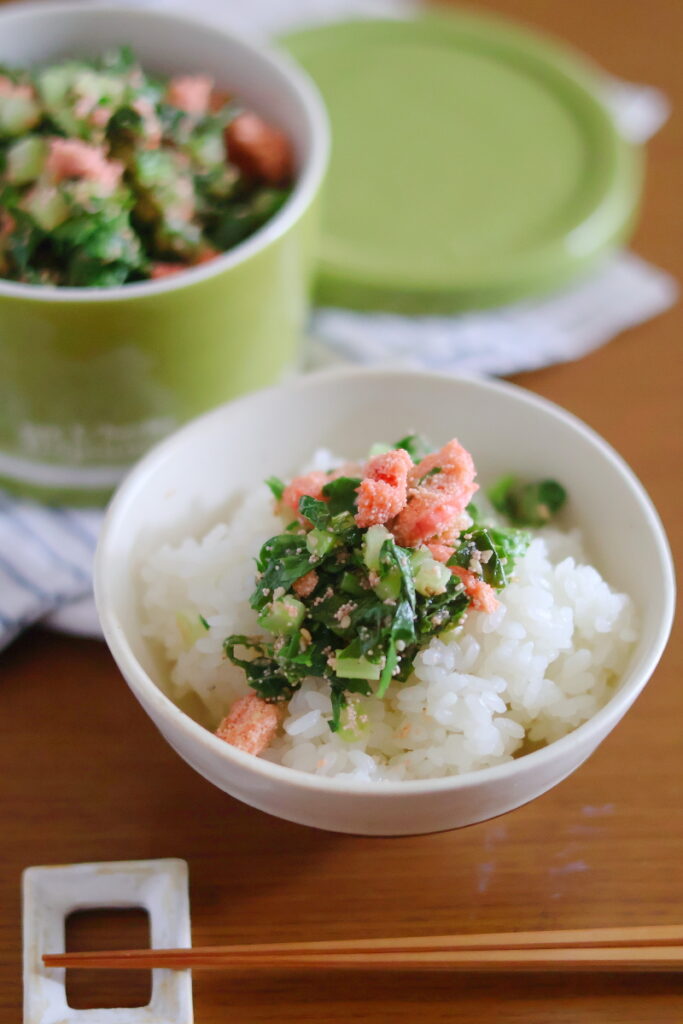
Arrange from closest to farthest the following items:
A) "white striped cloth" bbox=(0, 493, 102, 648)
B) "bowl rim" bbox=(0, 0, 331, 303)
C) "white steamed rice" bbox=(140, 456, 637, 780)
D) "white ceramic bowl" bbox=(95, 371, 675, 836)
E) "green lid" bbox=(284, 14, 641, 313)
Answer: "white ceramic bowl" bbox=(95, 371, 675, 836)
"white steamed rice" bbox=(140, 456, 637, 780)
"bowl rim" bbox=(0, 0, 331, 303)
"white striped cloth" bbox=(0, 493, 102, 648)
"green lid" bbox=(284, 14, 641, 313)

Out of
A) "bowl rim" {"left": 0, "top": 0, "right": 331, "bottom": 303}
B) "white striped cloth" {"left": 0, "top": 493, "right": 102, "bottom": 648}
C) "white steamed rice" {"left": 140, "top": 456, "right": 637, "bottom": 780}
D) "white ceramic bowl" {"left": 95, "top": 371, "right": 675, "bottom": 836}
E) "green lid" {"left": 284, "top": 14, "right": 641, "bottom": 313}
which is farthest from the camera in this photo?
"green lid" {"left": 284, "top": 14, "right": 641, "bottom": 313}

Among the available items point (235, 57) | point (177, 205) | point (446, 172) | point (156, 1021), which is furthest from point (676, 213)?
point (156, 1021)

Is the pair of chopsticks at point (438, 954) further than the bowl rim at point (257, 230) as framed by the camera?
No

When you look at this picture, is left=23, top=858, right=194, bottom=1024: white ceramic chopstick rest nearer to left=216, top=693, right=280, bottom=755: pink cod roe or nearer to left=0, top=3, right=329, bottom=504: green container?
left=216, top=693, right=280, bottom=755: pink cod roe

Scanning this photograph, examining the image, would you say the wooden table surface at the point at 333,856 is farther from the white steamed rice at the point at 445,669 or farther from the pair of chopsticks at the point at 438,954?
the white steamed rice at the point at 445,669

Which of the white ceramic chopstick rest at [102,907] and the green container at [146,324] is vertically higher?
the green container at [146,324]

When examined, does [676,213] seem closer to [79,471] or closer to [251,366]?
[251,366]

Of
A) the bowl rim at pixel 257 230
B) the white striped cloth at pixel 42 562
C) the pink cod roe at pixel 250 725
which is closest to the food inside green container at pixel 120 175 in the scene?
the bowl rim at pixel 257 230

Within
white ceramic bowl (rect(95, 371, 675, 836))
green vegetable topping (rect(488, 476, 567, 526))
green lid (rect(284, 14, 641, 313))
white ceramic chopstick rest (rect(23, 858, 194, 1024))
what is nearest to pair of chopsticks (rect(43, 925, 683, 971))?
white ceramic chopstick rest (rect(23, 858, 194, 1024))

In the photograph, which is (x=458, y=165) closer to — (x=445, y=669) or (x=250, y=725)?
(x=445, y=669)
